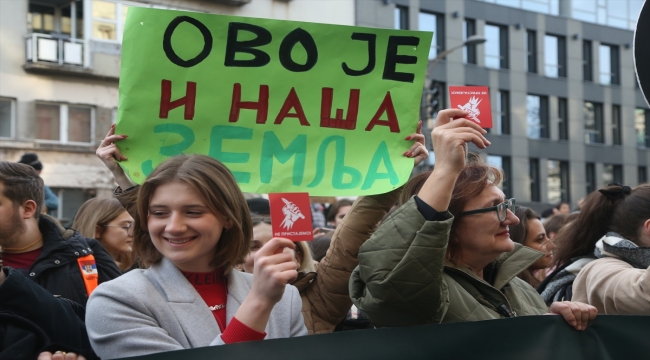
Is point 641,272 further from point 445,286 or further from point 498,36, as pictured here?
point 498,36

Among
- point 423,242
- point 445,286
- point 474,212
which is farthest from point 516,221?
point 423,242

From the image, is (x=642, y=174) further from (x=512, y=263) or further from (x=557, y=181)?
(x=512, y=263)

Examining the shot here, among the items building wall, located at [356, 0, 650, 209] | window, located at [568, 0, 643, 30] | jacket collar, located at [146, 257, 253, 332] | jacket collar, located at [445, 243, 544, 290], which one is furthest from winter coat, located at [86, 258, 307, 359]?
window, located at [568, 0, 643, 30]

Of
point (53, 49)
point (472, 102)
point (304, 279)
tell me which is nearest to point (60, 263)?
point (304, 279)

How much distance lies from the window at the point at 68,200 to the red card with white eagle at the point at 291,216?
68.9ft

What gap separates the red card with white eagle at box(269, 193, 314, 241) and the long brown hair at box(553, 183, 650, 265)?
1992 millimetres

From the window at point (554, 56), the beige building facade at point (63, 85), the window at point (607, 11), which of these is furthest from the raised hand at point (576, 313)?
the window at point (607, 11)

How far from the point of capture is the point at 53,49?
2208 centimetres

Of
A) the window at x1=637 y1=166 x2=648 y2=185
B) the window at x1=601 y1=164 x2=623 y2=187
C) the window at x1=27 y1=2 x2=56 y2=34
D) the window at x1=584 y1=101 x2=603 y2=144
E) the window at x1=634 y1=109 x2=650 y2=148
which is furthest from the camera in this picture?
the window at x1=634 y1=109 x2=650 y2=148

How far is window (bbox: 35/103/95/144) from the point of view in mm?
22406

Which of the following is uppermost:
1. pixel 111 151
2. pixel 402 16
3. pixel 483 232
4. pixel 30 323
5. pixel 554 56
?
pixel 402 16

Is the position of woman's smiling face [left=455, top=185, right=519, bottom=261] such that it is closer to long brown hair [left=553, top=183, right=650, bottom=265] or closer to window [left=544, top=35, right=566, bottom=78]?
long brown hair [left=553, top=183, right=650, bottom=265]

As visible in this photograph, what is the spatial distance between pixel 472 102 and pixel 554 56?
3442 cm

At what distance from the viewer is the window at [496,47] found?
3353 cm
